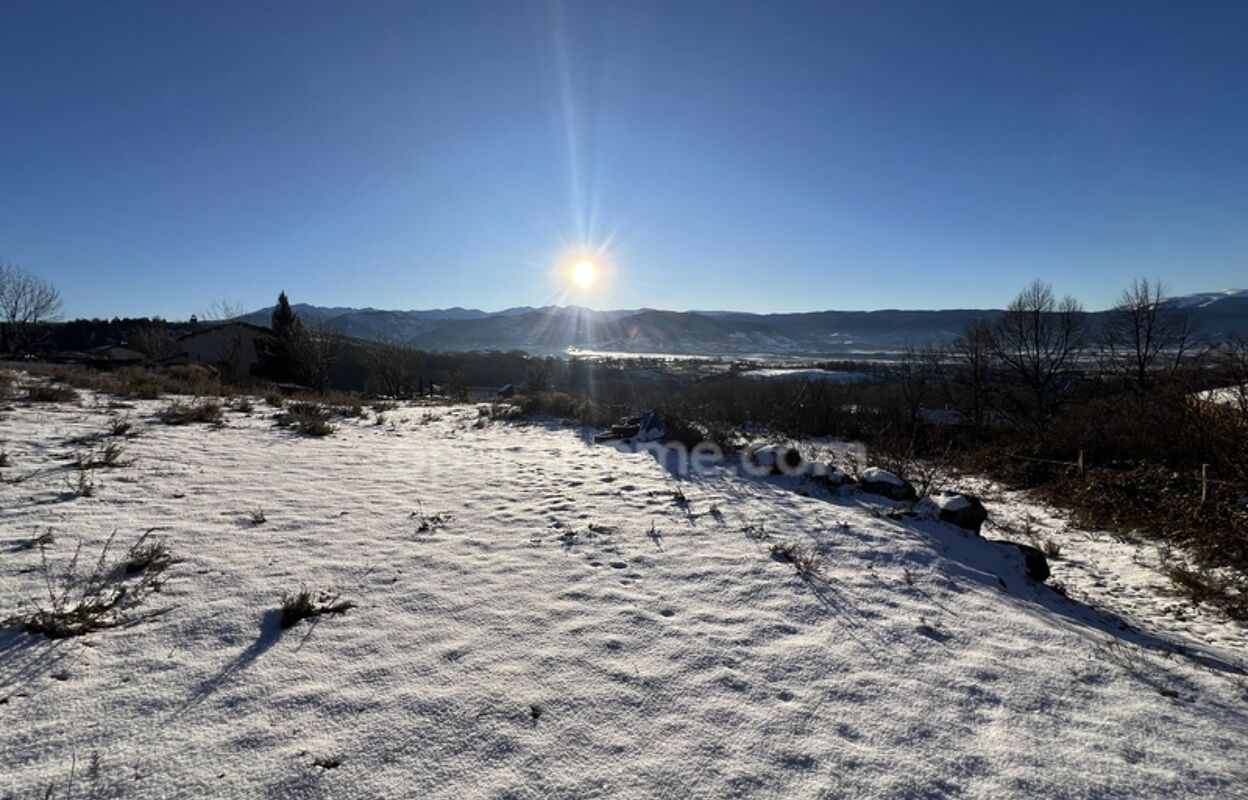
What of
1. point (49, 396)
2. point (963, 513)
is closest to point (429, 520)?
point (963, 513)

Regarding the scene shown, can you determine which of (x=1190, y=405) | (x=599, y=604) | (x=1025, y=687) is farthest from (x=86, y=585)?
(x=1190, y=405)

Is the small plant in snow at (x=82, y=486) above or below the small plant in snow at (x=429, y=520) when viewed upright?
above

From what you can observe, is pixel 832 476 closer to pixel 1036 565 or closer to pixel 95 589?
pixel 1036 565

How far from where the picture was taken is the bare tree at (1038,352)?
27422 millimetres

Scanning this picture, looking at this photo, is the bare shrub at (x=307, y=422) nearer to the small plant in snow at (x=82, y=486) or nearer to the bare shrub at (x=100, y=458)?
the bare shrub at (x=100, y=458)

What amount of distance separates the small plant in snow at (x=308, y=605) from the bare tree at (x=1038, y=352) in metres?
31.4

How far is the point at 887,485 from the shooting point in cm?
788

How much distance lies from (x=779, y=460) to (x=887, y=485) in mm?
1783

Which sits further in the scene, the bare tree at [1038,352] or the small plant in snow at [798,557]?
the bare tree at [1038,352]

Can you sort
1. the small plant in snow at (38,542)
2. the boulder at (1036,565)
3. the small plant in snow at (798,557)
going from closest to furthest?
the small plant in snow at (38,542)
the small plant in snow at (798,557)
the boulder at (1036,565)

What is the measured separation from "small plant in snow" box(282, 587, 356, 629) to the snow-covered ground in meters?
0.08

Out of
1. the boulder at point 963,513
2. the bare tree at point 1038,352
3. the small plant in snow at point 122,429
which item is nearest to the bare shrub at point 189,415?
the small plant in snow at point 122,429

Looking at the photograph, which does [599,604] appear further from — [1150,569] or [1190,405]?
[1190,405]

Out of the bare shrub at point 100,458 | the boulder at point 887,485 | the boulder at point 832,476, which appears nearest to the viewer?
the bare shrub at point 100,458
